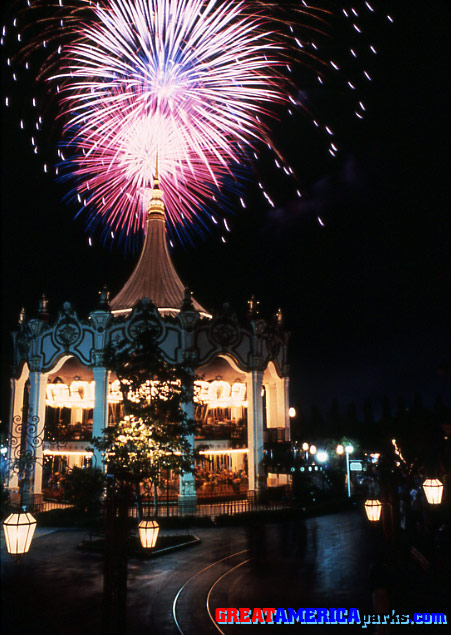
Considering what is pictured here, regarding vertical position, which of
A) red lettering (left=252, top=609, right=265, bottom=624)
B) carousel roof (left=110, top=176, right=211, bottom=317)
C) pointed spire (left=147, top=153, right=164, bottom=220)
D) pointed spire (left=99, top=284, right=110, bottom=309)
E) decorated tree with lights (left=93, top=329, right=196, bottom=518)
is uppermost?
pointed spire (left=147, top=153, right=164, bottom=220)

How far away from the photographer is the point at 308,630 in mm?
10305

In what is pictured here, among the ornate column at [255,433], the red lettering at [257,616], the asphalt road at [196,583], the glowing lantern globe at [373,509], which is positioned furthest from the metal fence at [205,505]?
the red lettering at [257,616]

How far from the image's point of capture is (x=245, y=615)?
36.8 ft

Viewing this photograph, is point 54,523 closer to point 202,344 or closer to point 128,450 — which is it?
point 128,450

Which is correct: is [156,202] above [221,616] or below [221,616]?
above

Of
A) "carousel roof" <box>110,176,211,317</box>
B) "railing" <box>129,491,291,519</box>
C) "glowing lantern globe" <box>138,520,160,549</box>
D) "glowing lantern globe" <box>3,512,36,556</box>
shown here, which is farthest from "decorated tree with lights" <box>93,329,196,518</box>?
"carousel roof" <box>110,176,211,317</box>

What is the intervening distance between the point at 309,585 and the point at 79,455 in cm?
2202

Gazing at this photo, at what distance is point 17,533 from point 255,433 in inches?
890

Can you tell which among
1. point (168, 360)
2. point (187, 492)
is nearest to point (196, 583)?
point (187, 492)

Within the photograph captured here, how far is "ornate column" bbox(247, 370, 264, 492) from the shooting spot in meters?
28.4

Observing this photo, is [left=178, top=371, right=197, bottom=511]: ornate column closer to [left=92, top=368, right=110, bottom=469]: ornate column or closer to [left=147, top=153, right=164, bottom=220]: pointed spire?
[left=92, top=368, right=110, bottom=469]: ornate column

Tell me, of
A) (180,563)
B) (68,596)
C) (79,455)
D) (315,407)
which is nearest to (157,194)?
(79,455)

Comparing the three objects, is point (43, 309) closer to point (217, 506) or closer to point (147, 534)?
point (217, 506)

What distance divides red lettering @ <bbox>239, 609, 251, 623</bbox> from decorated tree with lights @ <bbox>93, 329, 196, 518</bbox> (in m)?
6.24
